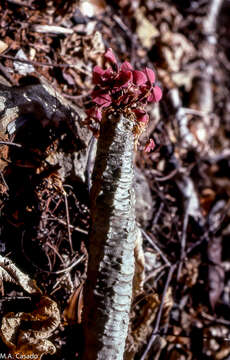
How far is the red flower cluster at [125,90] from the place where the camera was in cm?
148

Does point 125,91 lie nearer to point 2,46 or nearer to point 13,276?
point 2,46

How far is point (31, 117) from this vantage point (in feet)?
5.56

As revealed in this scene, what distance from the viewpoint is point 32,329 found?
4.80 feet

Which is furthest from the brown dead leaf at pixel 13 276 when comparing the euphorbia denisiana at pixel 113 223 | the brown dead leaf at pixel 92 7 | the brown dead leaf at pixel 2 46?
the brown dead leaf at pixel 92 7

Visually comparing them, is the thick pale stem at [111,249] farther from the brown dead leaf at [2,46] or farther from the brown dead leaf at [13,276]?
the brown dead leaf at [2,46]

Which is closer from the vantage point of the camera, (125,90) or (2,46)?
(125,90)

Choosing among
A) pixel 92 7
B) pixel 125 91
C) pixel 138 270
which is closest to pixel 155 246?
pixel 138 270

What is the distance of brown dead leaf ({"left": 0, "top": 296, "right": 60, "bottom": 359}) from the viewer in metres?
1.41

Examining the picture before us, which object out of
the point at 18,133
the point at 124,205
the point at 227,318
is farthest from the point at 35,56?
the point at 227,318

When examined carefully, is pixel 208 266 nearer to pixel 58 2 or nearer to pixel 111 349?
pixel 111 349

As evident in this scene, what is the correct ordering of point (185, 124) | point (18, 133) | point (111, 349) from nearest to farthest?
1. point (111, 349)
2. point (18, 133)
3. point (185, 124)

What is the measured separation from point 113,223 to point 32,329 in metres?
0.60

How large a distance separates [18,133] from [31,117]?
0.11 m

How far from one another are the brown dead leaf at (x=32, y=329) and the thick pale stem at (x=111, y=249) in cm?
21
